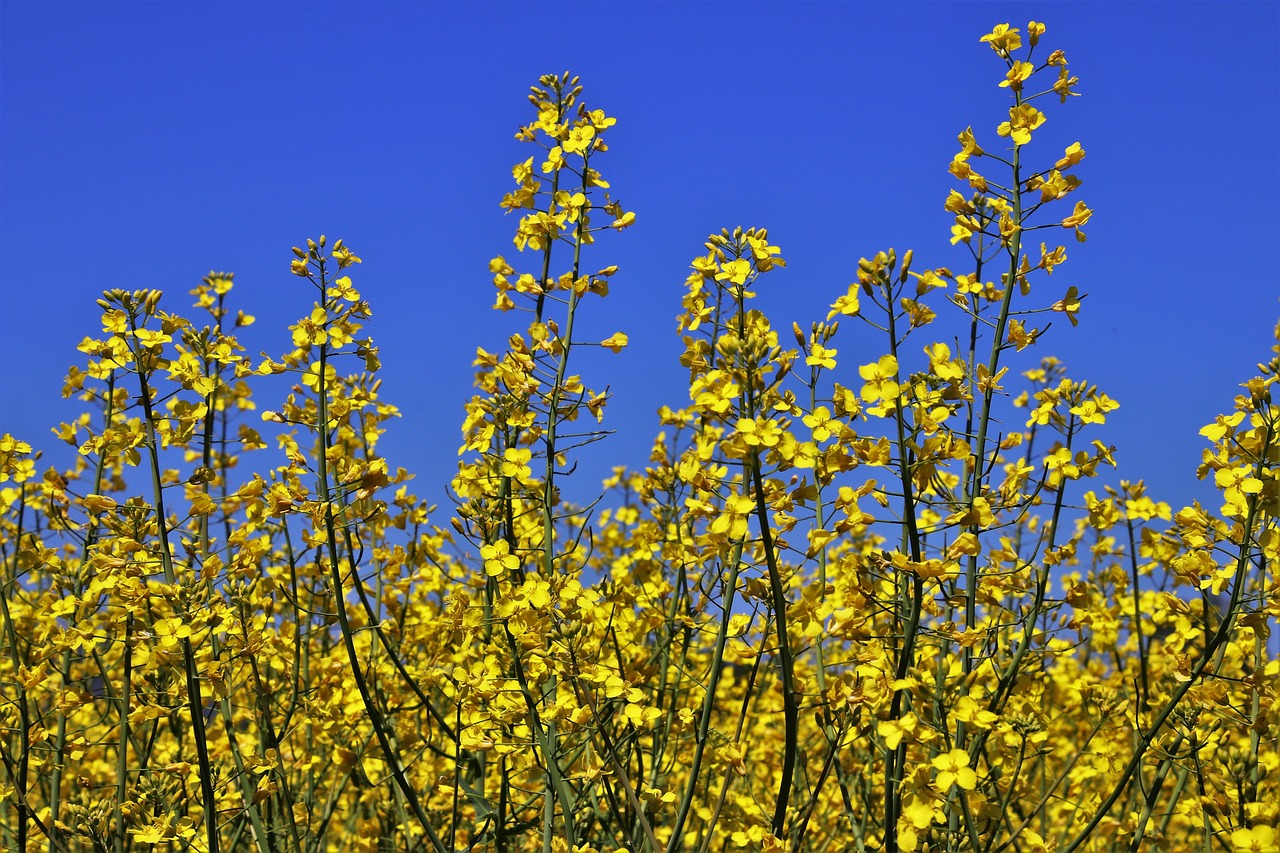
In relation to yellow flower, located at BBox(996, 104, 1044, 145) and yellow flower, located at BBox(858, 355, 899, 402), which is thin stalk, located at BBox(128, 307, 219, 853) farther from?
yellow flower, located at BBox(996, 104, 1044, 145)

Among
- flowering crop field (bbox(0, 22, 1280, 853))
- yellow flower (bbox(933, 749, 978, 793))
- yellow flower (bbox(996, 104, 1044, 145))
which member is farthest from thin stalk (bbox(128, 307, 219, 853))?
yellow flower (bbox(996, 104, 1044, 145))

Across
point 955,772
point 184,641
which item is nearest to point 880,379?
point 955,772

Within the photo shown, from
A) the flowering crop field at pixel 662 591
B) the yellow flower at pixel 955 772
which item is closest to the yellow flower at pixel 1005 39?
the flowering crop field at pixel 662 591

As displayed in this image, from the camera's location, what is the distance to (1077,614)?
3350 mm

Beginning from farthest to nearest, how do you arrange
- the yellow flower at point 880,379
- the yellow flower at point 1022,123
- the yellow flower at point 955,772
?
the yellow flower at point 1022,123, the yellow flower at point 880,379, the yellow flower at point 955,772

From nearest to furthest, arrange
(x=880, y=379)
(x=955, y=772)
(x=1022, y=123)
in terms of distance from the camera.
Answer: (x=955, y=772), (x=880, y=379), (x=1022, y=123)

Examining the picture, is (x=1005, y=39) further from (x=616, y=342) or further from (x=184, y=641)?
(x=184, y=641)

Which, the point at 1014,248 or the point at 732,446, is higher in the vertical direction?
the point at 1014,248

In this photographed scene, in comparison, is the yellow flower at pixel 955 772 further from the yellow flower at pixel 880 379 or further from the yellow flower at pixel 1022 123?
the yellow flower at pixel 1022 123

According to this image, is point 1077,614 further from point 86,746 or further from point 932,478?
point 86,746

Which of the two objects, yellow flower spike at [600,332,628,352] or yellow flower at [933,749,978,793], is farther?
yellow flower spike at [600,332,628,352]

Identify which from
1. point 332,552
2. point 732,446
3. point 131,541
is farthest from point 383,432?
point 732,446

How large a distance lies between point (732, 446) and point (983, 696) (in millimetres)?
964

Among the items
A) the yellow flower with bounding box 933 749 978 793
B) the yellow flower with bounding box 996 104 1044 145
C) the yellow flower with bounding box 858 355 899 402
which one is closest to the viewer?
the yellow flower with bounding box 933 749 978 793
